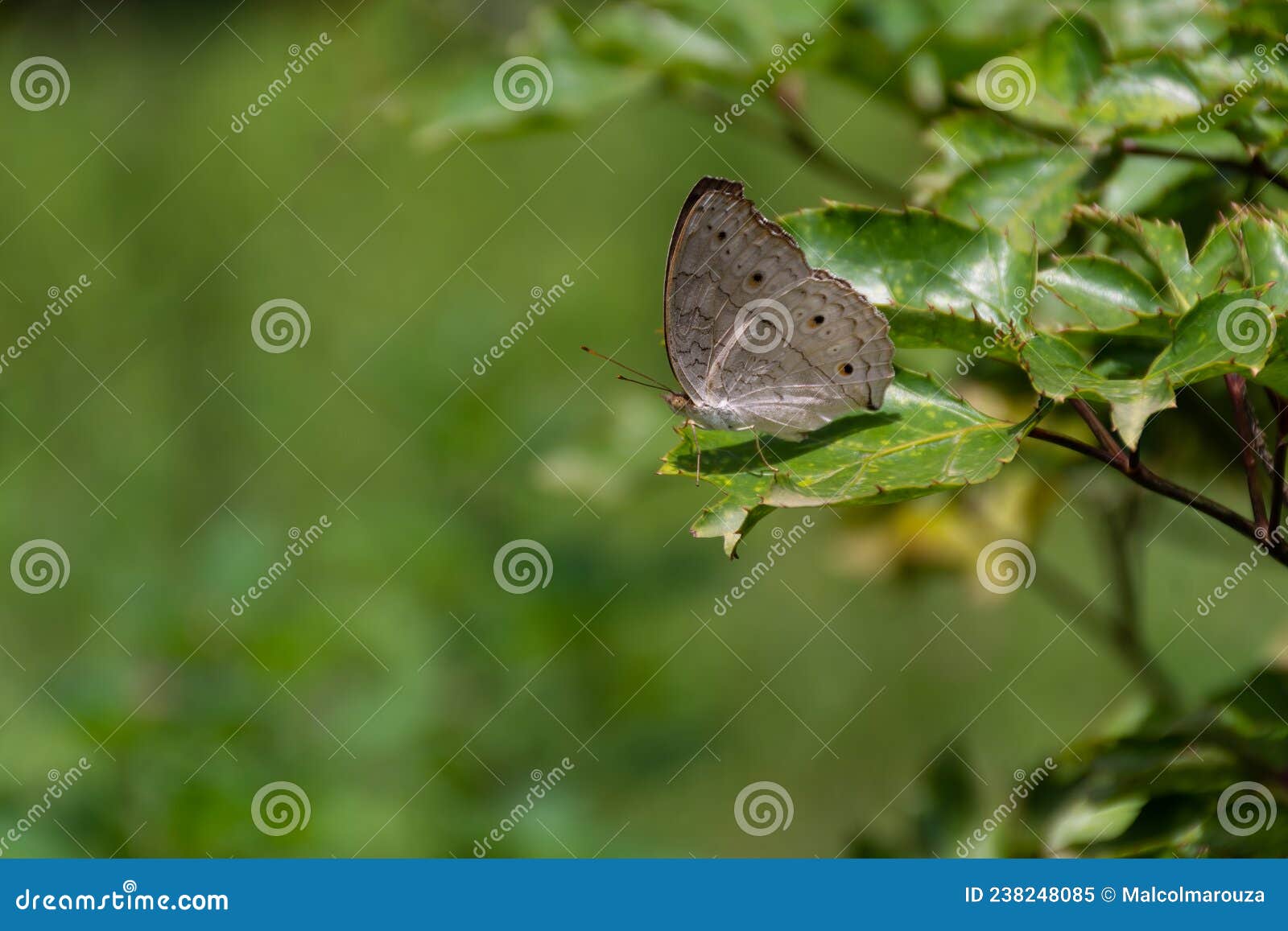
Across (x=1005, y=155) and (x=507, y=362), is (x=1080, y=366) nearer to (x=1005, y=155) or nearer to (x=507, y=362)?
(x=1005, y=155)

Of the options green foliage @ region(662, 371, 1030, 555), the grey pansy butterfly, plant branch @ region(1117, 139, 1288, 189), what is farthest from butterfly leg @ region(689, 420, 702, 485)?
plant branch @ region(1117, 139, 1288, 189)

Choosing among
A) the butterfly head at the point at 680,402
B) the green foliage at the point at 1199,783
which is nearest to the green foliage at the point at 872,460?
the butterfly head at the point at 680,402

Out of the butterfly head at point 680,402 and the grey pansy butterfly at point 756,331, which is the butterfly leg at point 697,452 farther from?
the butterfly head at point 680,402

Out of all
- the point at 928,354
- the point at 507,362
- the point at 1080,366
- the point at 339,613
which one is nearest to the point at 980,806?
the point at 928,354

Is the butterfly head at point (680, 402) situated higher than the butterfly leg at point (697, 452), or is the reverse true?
the butterfly head at point (680, 402)

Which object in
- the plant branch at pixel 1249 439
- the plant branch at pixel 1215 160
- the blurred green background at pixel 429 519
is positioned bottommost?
the blurred green background at pixel 429 519

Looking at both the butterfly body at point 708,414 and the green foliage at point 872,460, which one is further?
the butterfly body at point 708,414
